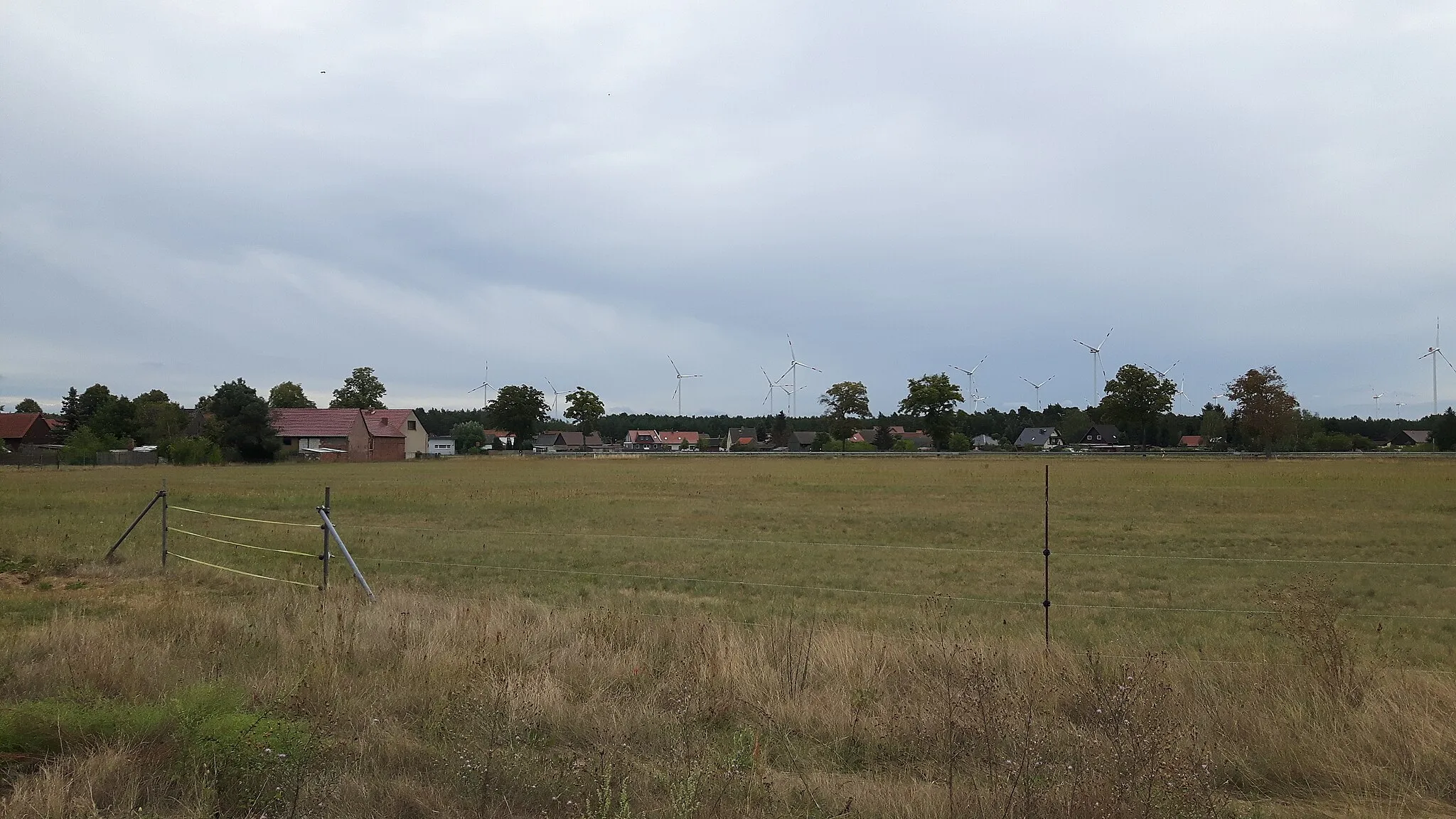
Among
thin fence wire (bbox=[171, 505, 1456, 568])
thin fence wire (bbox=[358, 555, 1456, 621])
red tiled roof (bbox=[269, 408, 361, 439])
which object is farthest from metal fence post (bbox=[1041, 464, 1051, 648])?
red tiled roof (bbox=[269, 408, 361, 439])

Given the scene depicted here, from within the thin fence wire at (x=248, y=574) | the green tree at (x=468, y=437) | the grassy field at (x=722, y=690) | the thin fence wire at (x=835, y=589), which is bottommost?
the thin fence wire at (x=835, y=589)

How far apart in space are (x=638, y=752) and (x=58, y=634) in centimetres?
636

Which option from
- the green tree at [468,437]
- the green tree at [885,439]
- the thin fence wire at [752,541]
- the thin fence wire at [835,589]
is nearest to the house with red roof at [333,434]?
the green tree at [468,437]

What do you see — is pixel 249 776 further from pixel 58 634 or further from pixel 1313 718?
pixel 1313 718

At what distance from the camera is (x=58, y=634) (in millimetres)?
8617

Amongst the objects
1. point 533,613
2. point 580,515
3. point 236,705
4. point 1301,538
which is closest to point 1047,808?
point 236,705

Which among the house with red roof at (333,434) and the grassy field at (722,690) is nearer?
the grassy field at (722,690)

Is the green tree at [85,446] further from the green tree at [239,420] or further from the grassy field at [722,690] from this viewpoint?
the grassy field at [722,690]

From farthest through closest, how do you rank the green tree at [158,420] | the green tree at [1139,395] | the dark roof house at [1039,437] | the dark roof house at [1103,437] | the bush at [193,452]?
the dark roof house at [1039,437] < the dark roof house at [1103,437] < the green tree at [1139,395] < the green tree at [158,420] < the bush at [193,452]

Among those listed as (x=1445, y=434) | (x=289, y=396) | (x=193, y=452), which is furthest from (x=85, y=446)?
(x=1445, y=434)

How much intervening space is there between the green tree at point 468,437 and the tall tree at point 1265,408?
379 feet

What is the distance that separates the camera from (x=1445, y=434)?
112812 mm

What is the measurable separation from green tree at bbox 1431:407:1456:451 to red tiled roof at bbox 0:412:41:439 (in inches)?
6463

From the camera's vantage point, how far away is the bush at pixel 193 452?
79875 millimetres
